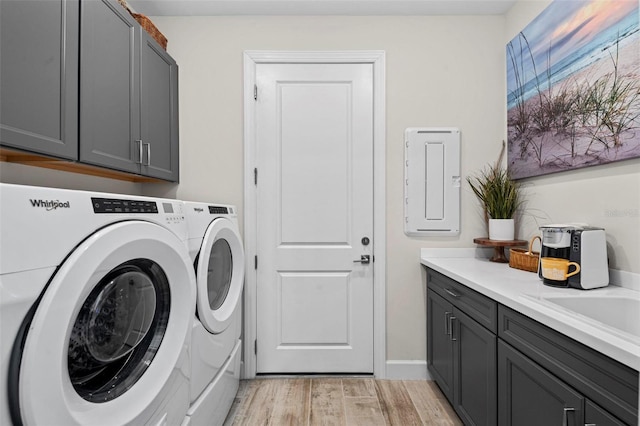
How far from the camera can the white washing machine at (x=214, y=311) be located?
1.40m

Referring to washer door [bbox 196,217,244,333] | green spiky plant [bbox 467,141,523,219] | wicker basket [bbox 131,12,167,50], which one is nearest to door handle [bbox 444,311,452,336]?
green spiky plant [bbox 467,141,523,219]

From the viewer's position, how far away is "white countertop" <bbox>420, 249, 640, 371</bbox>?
833 millimetres

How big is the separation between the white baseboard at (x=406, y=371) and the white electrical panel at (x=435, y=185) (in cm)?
93

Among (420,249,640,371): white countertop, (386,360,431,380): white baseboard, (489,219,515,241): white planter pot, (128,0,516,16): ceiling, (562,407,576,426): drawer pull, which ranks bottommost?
(386,360,431,380): white baseboard

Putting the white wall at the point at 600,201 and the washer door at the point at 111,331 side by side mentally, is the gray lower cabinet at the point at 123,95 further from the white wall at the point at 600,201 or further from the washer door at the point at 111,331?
the white wall at the point at 600,201

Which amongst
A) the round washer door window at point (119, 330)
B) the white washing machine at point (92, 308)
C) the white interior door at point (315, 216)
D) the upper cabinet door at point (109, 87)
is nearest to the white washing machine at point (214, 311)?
the white washing machine at point (92, 308)

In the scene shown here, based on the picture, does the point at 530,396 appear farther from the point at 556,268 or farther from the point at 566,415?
the point at 556,268

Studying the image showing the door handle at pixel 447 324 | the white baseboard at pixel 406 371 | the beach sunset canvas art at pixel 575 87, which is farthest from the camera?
the white baseboard at pixel 406 371

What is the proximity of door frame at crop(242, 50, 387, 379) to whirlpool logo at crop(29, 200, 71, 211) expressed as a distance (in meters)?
1.55

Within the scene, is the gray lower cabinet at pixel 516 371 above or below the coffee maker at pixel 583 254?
below

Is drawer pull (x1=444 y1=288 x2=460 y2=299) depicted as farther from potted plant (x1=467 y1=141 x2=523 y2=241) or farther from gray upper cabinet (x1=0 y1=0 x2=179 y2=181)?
gray upper cabinet (x1=0 y1=0 x2=179 y2=181)

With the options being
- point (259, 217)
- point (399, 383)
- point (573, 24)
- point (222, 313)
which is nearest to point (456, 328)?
point (399, 383)

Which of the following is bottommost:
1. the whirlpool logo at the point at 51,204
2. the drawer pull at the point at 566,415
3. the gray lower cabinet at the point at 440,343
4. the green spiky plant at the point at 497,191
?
the gray lower cabinet at the point at 440,343

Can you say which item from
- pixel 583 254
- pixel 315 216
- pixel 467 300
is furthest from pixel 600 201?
pixel 315 216
